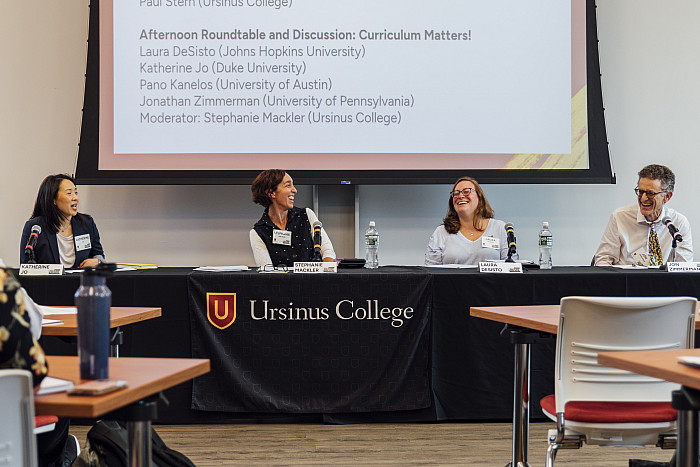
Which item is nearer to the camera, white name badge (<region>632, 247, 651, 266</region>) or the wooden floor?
the wooden floor

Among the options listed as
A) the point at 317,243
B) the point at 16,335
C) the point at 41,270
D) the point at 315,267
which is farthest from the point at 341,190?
the point at 16,335

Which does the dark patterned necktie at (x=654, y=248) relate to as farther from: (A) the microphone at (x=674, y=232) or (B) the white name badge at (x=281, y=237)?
(B) the white name badge at (x=281, y=237)

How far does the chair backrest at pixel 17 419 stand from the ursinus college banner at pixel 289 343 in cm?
222

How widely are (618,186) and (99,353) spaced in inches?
186

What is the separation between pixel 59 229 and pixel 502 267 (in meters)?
2.37

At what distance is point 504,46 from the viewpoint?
4848 millimetres

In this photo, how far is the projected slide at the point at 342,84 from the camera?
4734 mm

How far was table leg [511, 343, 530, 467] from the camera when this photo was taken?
2367mm

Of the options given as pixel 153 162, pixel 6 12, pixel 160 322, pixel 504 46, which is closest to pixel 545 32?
pixel 504 46

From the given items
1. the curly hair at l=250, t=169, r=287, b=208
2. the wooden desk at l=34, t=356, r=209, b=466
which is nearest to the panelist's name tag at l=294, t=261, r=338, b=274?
the curly hair at l=250, t=169, r=287, b=208

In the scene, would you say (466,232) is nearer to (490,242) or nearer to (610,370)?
(490,242)

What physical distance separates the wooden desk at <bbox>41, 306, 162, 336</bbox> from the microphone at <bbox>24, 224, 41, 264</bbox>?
1.24m

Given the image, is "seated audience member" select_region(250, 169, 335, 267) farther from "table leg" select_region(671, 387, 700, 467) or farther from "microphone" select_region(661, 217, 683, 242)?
"table leg" select_region(671, 387, 700, 467)

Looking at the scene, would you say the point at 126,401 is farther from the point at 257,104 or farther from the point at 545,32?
the point at 545,32
